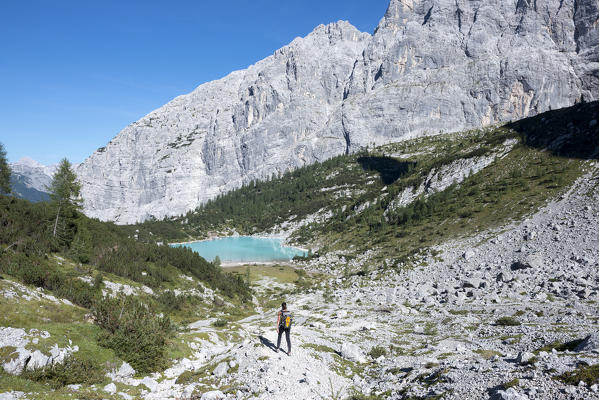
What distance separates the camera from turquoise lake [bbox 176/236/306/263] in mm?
106062

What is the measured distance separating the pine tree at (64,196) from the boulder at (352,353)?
29327mm

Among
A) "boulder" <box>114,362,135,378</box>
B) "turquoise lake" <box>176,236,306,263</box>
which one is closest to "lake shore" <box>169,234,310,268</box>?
"turquoise lake" <box>176,236,306,263</box>

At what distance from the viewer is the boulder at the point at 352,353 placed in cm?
1747

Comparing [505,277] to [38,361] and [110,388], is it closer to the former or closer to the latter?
[110,388]

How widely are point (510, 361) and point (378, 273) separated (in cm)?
4222

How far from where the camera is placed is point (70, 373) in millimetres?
11539

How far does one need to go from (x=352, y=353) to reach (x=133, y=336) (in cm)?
1124

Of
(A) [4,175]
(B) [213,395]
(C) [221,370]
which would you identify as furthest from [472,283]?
(A) [4,175]

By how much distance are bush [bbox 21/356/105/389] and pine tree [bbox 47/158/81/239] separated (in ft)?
78.4

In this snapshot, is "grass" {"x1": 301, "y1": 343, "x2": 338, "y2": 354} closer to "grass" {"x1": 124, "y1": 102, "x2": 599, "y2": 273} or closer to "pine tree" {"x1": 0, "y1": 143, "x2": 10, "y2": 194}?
"grass" {"x1": 124, "y1": 102, "x2": 599, "y2": 273}

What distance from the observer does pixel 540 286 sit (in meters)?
29.7

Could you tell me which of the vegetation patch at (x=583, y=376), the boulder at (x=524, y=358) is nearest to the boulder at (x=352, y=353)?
the boulder at (x=524, y=358)

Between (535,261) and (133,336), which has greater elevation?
(535,261)

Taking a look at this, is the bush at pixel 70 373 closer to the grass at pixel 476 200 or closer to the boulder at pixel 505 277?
the boulder at pixel 505 277
